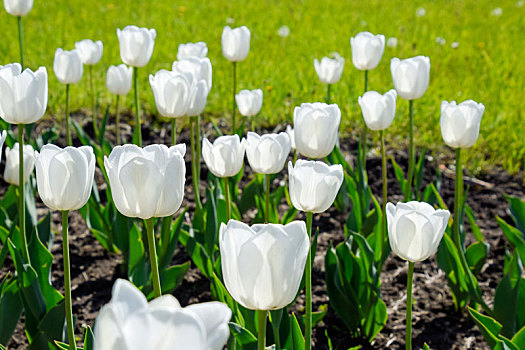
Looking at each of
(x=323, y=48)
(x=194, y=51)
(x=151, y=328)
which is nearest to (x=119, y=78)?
(x=194, y=51)

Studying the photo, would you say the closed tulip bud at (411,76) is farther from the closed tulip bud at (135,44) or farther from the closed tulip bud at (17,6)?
the closed tulip bud at (17,6)

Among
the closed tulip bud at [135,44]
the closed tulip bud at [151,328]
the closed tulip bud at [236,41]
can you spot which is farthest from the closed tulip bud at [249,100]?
the closed tulip bud at [151,328]

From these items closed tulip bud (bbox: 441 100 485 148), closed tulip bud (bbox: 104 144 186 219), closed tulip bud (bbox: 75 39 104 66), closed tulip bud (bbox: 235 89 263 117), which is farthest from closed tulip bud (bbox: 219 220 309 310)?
closed tulip bud (bbox: 75 39 104 66)

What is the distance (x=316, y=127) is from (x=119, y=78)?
131 centimetres

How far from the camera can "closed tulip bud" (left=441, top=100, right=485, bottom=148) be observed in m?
1.91

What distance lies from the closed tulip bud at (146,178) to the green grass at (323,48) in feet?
8.23

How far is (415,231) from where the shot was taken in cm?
136

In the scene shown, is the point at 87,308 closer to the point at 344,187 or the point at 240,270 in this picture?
the point at 344,187

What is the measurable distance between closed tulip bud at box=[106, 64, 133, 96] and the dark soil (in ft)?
1.98

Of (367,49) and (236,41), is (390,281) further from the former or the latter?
(236,41)

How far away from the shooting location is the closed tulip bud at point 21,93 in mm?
1614

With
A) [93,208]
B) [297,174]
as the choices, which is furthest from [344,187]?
[297,174]

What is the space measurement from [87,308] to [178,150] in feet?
4.05

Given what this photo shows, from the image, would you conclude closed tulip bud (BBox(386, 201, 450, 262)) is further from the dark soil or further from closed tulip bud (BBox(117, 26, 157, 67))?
closed tulip bud (BBox(117, 26, 157, 67))
